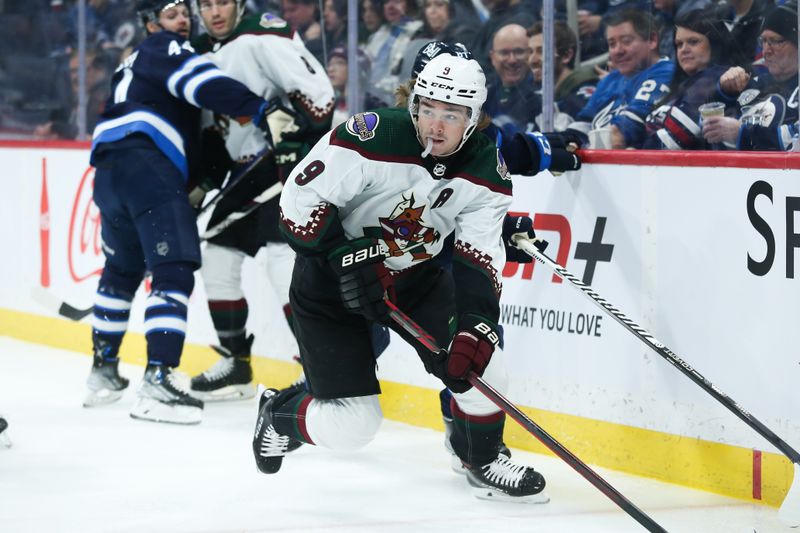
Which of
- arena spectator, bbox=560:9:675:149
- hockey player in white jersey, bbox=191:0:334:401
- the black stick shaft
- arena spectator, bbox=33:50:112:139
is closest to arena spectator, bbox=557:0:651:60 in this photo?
arena spectator, bbox=560:9:675:149

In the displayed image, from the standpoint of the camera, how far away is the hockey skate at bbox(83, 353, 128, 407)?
14.2 feet

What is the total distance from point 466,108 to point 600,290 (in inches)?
39.1

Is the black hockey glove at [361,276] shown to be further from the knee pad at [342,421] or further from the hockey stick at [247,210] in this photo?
the hockey stick at [247,210]

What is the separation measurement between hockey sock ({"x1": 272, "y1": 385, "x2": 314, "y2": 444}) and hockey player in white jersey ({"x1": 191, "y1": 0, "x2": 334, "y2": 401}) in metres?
1.16

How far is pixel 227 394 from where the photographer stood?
442cm

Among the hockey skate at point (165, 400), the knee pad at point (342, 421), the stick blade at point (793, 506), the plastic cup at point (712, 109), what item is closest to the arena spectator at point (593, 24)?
the plastic cup at point (712, 109)

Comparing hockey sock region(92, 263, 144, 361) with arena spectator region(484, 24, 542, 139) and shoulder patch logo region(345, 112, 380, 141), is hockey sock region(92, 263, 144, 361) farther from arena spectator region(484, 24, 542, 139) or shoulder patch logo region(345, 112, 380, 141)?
shoulder patch logo region(345, 112, 380, 141)

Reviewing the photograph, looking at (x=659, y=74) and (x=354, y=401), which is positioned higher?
(x=659, y=74)

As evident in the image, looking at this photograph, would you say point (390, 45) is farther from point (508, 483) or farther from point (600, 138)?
point (508, 483)

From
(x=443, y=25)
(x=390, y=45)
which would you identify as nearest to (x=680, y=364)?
(x=443, y=25)

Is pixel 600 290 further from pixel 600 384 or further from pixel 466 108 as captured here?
pixel 466 108

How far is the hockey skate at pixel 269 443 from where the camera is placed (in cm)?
312

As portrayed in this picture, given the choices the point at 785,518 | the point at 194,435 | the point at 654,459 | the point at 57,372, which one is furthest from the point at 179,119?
the point at 785,518

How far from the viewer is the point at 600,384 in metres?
3.49
